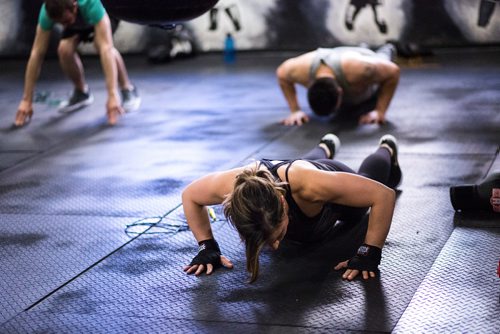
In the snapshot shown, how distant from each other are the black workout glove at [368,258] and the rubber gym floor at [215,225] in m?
0.06

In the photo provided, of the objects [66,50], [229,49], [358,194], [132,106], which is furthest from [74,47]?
[358,194]

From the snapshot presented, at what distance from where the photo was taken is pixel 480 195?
3.61 m

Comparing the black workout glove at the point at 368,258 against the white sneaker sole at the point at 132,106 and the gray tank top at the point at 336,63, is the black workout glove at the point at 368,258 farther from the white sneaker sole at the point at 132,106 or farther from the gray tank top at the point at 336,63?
the white sneaker sole at the point at 132,106

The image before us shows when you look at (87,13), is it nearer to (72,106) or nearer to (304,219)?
(72,106)

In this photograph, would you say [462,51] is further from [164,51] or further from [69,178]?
[69,178]

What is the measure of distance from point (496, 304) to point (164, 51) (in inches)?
267

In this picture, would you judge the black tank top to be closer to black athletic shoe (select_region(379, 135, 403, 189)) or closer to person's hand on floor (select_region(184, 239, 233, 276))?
person's hand on floor (select_region(184, 239, 233, 276))

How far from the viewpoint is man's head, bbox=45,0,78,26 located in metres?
5.40

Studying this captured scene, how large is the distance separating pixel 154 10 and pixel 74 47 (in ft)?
13.1

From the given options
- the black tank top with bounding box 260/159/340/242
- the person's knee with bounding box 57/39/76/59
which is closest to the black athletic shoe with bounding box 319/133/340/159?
the black tank top with bounding box 260/159/340/242

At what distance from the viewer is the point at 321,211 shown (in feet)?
10.6

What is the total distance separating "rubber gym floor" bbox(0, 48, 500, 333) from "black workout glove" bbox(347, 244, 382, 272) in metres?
0.06

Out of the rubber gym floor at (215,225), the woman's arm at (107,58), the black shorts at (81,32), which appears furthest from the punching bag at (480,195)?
the black shorts at (81,32)

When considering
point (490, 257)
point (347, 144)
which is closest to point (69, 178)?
point (347, 144)
